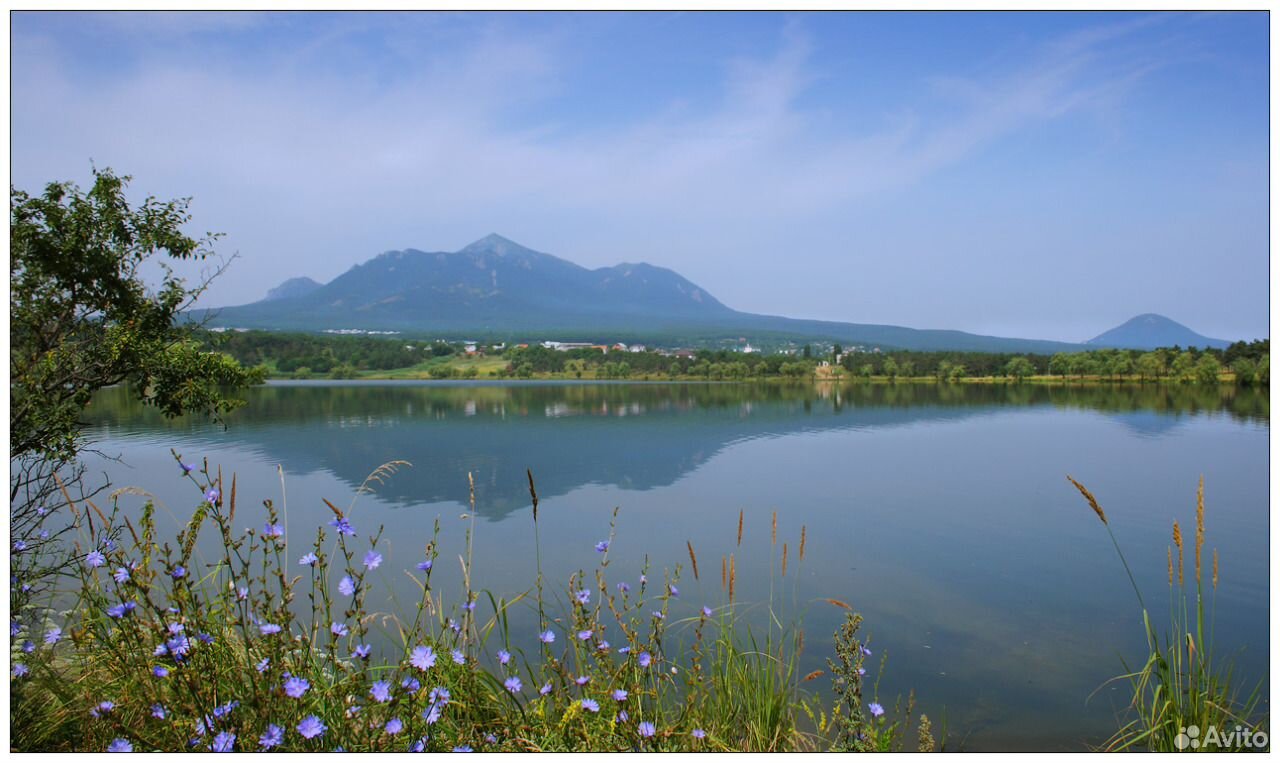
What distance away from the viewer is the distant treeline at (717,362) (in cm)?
3497

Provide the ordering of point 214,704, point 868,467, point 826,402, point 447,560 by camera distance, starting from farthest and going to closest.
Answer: point 826,402 → point 868,467 → point 447,560 → point 214,704

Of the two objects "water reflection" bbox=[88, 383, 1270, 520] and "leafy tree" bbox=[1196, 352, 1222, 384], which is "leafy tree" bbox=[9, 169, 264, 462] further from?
"leafy tree" bbox=[1196, 352, 1222, 384]

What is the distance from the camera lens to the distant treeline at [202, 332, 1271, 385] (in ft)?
115

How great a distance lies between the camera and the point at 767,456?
18266 mm

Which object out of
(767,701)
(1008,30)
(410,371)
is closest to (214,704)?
(767,701)

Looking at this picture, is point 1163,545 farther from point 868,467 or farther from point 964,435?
point 964,435

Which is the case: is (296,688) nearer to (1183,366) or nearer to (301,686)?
(301,686)

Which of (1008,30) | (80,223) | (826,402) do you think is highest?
(1008,30)

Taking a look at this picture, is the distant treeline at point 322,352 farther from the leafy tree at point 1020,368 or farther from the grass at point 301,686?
the leafy tree at point 1020,368

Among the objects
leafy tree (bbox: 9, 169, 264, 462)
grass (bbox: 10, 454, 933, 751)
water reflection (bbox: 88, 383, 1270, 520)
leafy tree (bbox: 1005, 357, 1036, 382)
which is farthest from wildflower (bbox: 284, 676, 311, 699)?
leafy tree (bbox: 1005, 357, 1036, 382)

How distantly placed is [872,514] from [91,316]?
31.4ft

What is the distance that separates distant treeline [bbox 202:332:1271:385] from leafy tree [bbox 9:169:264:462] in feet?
78.5

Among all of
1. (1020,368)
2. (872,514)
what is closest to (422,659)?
(872,514)

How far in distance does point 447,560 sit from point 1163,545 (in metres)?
8.34
